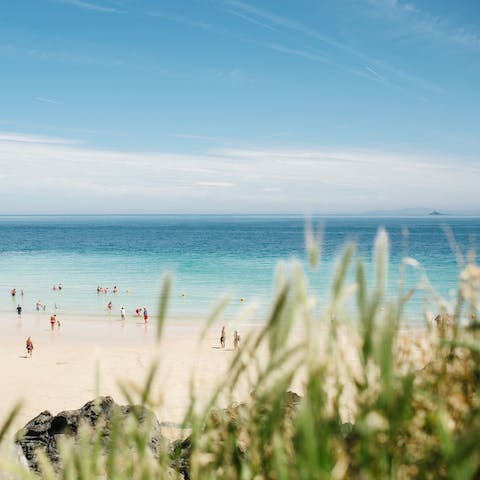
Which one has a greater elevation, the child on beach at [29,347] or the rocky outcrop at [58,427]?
the rocky outcrop at [58,427]

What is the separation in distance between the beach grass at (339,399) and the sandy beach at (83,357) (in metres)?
13.7

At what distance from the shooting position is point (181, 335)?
37.6 m

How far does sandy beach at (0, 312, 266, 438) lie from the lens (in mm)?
21828

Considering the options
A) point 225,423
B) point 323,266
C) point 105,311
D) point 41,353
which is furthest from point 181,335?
point 323,266

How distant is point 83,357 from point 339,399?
31.1m

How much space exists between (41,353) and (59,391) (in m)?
9.29

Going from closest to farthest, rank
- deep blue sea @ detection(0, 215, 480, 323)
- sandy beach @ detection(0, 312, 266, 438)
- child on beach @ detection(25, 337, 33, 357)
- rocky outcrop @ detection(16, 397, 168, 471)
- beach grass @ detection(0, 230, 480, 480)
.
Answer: beach grass @ detection(0, 230, 480, 480)
rocky outcrop @ detection(16, 397, 168, 471)
sandy beach @ detection(0, 312, 266, 438)
child on beach @ detection(25, 337, 33, 357)
deep blue sea @ detection(0, 215, 480, 323)

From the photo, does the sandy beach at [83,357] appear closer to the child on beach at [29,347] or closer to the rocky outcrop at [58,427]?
the child on beach at [29,347]

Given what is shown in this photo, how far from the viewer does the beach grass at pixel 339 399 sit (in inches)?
55.3

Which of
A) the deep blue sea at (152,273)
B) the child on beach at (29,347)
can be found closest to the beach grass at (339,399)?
the deep blue sea at (152,273)

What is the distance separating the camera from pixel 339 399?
1.70m

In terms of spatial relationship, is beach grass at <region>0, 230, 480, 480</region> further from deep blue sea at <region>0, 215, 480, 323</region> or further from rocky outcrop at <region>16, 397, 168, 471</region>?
deep blue sea at <region>0, 215, 480, 323</region>

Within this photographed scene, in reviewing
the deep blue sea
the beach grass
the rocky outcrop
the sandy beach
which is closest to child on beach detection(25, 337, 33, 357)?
the sandy beach

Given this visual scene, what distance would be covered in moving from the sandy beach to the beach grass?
1367 centimetres
